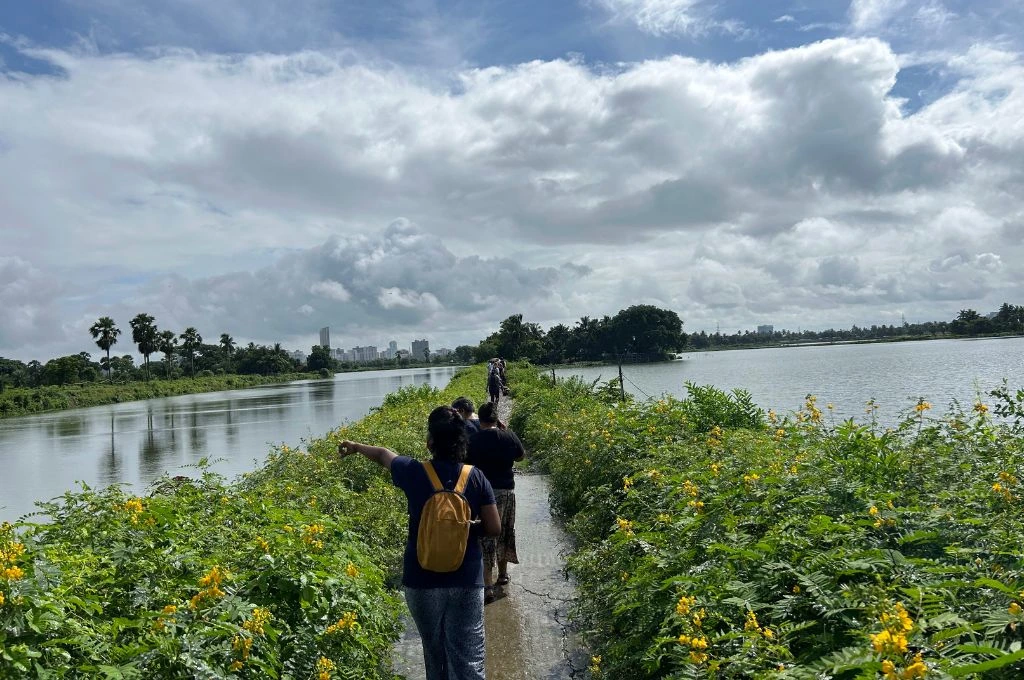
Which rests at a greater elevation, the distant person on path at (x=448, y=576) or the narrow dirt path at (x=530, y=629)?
the distant person on path at (x=448, y=576)

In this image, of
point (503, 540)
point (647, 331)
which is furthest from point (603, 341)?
point (503, 540)

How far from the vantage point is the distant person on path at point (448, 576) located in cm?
324

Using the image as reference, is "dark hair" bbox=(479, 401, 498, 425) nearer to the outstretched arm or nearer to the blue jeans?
the outstretched arm

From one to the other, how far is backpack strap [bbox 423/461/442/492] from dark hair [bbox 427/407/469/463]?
74mm

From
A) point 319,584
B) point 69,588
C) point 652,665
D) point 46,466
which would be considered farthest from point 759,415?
point 46,466

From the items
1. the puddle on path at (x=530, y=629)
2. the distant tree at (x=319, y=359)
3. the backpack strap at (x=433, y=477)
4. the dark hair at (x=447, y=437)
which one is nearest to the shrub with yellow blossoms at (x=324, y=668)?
the backpack strap at (x=433, y=477)

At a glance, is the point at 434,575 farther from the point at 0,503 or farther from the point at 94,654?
the point at 0,503

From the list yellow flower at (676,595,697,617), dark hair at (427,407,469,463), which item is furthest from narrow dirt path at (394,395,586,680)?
dark hair at (427,407,469,463)

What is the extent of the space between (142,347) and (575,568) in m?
86.2

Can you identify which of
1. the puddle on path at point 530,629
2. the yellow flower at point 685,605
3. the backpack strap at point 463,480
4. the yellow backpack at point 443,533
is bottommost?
the puddle on path at point 530,629

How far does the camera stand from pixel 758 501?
3891 millimetres

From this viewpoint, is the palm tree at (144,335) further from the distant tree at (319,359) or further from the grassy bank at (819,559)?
the grassy bank at (819,559)

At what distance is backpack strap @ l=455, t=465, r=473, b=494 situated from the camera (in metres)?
3.25

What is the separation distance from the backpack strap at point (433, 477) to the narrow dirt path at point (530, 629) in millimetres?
1583
